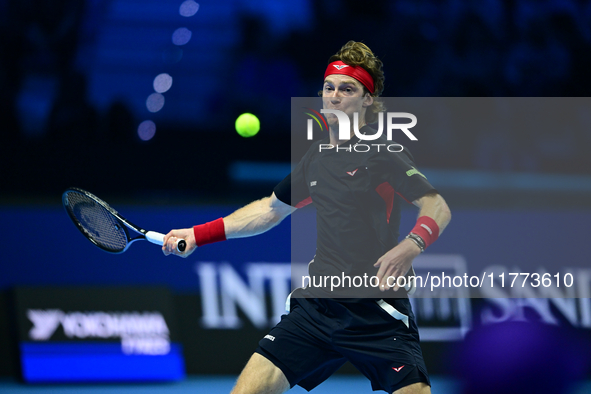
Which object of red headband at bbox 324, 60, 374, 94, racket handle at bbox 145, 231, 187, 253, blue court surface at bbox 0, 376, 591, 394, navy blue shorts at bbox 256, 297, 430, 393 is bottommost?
blue court surface at bbox 0, 376, 591, 394

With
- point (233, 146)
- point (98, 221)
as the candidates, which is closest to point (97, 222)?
point (98, 221)

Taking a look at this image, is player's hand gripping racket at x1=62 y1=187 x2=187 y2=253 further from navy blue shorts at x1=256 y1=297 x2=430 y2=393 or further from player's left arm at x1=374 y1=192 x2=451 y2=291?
player's left arm at x1=374 y1=192 x2=451 y2=291

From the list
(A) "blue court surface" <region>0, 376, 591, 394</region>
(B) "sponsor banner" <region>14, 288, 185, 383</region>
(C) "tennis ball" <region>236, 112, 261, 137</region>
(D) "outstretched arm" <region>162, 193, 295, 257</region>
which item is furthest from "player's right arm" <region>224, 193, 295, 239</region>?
(C) "tennis ball" <region>236, 112, 261, 137</region>

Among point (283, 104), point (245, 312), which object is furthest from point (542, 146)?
point (245, 312)

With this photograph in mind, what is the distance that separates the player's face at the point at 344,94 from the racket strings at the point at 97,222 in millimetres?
1390

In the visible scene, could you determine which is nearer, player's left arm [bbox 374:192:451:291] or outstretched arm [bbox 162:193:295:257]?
player's left arm [bbox 374:192:451:291]

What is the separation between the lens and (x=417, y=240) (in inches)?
117

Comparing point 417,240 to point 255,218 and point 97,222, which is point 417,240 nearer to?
point 255,218

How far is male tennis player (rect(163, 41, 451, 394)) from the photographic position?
3035 mm

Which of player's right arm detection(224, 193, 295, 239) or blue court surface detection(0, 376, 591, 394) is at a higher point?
player's right arm detection(224, 193, 295, 239)

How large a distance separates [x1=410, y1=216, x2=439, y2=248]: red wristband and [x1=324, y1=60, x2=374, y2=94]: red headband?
0.83 metres

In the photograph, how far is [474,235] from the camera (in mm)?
6145

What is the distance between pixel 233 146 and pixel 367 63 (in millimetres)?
3807

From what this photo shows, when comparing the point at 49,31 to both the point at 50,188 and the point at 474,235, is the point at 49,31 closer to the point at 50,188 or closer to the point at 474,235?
the point at 50,188
